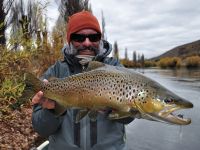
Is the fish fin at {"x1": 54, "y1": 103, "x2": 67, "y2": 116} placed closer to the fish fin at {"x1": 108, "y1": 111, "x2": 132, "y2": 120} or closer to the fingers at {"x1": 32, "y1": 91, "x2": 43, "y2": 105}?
the fingers at {"x1": 32, "y1": 91, "x2": 43, "y2": 105}

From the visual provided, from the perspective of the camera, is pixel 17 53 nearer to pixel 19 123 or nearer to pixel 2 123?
pixel 2 123

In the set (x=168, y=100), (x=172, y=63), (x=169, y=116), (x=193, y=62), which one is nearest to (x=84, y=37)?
(x=168, y=100)

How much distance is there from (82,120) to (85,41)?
75cm

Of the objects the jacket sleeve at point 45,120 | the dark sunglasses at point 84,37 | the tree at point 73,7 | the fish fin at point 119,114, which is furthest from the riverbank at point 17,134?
the tree at point 73,7

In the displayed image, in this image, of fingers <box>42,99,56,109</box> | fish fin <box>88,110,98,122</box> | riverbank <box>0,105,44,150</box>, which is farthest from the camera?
riverbank <box>0,105,44,150</box>

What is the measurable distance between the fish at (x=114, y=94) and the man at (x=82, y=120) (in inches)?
6.0

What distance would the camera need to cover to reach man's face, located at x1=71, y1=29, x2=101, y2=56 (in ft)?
11.9

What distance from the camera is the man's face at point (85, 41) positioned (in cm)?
364

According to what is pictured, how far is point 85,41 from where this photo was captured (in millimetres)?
3635

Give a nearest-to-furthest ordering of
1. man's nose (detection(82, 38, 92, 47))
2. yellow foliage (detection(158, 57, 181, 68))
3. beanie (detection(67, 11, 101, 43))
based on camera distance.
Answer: man's nose (detection(82, 38, 92, 47))
beanie (detection(67, 11, 101, 43))
yellow foliage (detection(158, 57, 181, 68))

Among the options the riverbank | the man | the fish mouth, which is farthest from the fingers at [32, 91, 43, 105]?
the riverbank

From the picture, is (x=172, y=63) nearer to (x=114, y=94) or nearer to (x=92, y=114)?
(x=92, y=114)

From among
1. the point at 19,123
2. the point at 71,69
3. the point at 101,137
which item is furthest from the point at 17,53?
the point at 101,137

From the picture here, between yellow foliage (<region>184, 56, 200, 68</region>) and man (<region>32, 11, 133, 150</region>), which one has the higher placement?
man (<region>32, 11, 133, 150</region>)
